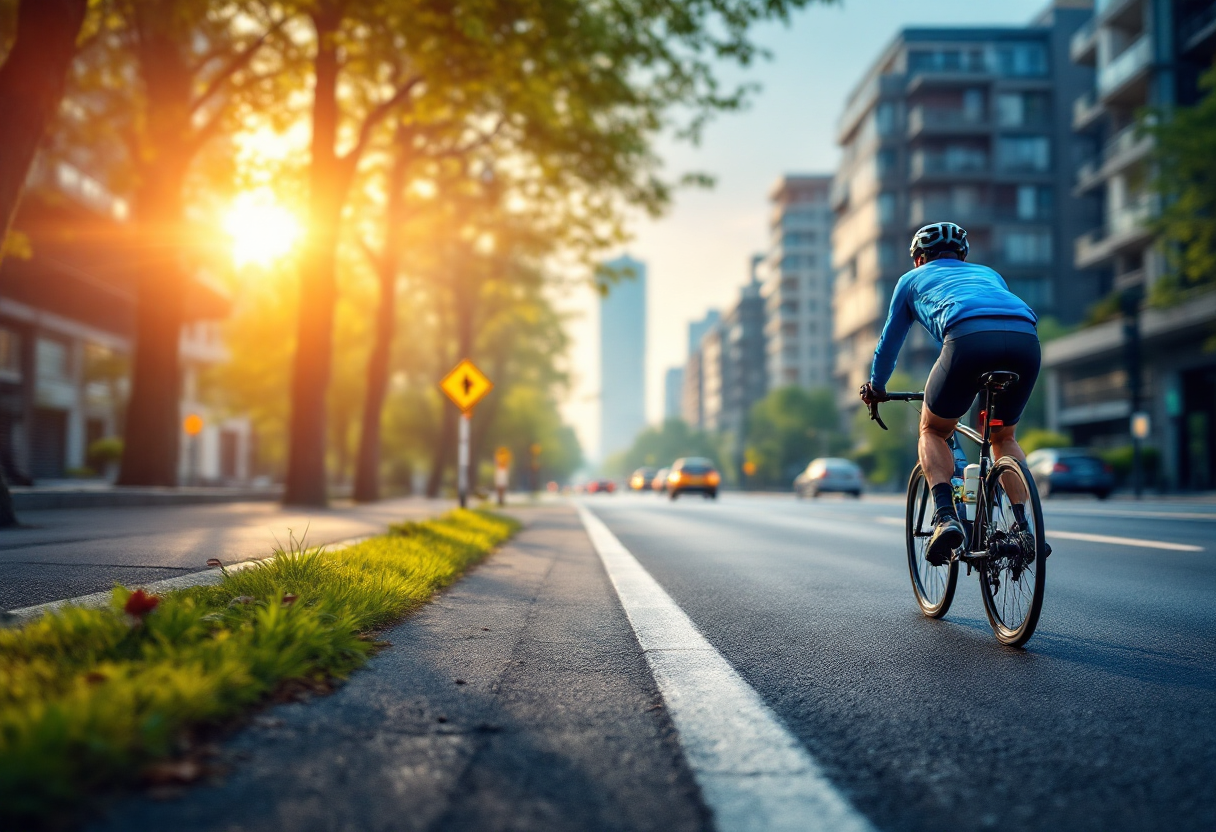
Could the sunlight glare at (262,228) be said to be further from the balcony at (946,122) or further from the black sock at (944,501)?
the balcony at (946,122)

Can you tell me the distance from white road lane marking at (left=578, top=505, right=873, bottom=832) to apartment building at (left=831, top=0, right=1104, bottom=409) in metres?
66.3

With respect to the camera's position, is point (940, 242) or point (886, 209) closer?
point (940, 242)

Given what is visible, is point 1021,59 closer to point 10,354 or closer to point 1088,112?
point 1088,112

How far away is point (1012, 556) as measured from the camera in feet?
14.4

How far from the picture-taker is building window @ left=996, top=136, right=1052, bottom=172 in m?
69.2

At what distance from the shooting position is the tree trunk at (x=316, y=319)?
1811cm

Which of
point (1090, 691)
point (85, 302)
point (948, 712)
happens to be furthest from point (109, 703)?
point (85, 302)

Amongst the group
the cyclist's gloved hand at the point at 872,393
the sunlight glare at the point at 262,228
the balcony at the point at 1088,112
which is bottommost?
the cyclist's gloved hand at the point at 872,393

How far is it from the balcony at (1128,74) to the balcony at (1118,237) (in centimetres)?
492

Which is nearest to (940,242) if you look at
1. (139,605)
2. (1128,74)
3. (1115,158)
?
(139,605)

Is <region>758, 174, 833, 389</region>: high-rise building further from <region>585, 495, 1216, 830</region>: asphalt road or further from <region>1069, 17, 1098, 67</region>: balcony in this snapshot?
<region>585, 495, 1216, 830</region>: asphalt road

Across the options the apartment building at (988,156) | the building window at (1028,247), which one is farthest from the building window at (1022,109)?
the building window at (1028,247)

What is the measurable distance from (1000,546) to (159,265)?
58.4ft

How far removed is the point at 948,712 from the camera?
10.5ft
